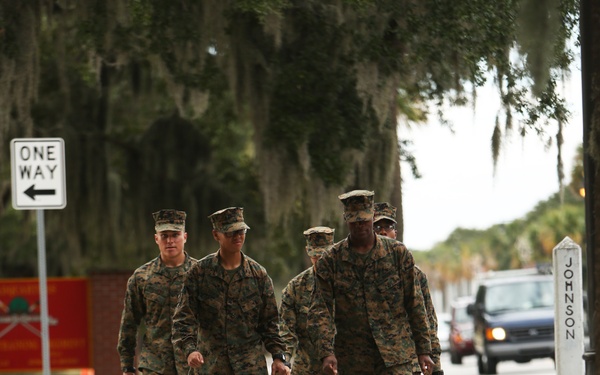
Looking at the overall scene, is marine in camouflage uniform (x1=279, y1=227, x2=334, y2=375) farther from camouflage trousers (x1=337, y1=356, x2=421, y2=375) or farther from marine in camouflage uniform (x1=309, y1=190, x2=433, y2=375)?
marine in camouflage uniform (x1=309, y1=190, x2=433, y2=375)

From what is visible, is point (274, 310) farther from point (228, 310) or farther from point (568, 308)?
point (568, 308)

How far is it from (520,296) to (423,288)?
14.4 m

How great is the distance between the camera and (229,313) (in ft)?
29.0

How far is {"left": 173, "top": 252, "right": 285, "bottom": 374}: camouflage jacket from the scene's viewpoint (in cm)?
881

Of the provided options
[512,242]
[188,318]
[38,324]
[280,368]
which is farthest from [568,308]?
[512,242]

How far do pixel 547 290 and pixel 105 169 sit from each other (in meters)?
8.04

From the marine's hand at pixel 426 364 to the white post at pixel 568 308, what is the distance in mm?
2830

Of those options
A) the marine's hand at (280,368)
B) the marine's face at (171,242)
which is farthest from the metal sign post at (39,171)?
the marine's hand at (280,368)

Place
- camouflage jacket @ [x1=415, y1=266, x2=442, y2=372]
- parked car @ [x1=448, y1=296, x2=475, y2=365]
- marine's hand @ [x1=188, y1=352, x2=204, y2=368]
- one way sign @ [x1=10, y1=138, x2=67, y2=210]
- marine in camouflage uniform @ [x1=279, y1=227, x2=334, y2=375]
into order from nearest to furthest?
marine's hand @ [x1=188, y1=352, x2=204, y2=368], camouflage jacket @ [x1=415, y1=266, x2=442, y2=372], marine in camouflage uniform @ [x1=279, y1=227, x2=334, y2=375], one way sign @ [x1=10, y1=138, x2=67, y2=210], parked car @ [x1=448, y1=296, x2=475, y2=365]

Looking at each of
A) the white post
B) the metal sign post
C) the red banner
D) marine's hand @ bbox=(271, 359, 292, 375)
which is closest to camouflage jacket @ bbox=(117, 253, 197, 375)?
marine's hand @ bbox=(271, 359, 292, 375)

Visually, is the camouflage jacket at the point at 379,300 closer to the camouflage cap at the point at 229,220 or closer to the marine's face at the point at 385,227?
the camouflage cap at the point at 229,220

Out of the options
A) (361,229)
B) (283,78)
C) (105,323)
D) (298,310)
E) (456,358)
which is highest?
(283,78)

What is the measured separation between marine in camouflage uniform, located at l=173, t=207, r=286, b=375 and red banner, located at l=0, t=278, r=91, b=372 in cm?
885

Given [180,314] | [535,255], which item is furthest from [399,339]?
[535,255]
